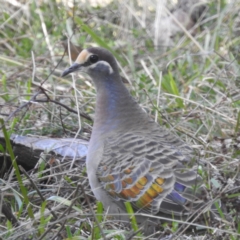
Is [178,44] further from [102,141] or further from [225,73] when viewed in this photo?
[102,141]

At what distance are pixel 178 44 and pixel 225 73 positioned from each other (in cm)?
220

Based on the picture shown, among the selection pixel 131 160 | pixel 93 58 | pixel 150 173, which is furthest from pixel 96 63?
pixel 150 173

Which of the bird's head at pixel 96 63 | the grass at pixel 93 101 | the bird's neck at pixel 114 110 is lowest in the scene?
the grass at pixel 93 101

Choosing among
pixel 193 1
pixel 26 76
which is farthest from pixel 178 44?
pixel 26 76

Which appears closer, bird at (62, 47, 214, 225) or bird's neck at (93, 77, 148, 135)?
bird at (62, 47, 214, 225)

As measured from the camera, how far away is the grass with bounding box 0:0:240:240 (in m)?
3.55

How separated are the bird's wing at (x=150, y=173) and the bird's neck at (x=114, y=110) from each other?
0.16 metres

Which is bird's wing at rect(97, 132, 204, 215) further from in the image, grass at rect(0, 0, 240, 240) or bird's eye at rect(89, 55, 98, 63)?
bird's eye at rect(89, 55, 98, 63)

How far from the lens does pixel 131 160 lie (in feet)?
12.6

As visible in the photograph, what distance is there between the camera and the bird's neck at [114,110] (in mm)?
4254


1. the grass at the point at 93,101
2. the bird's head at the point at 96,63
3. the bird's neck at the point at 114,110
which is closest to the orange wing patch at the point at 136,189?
the grass at the point at 93,101

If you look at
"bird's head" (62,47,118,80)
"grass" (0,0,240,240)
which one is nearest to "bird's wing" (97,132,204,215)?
"grass" (0,0,240,240)

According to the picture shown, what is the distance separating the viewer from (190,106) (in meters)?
5.57

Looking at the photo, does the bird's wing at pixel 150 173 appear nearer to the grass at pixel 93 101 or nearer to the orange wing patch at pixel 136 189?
the orange wing patch at pixel 136 189
